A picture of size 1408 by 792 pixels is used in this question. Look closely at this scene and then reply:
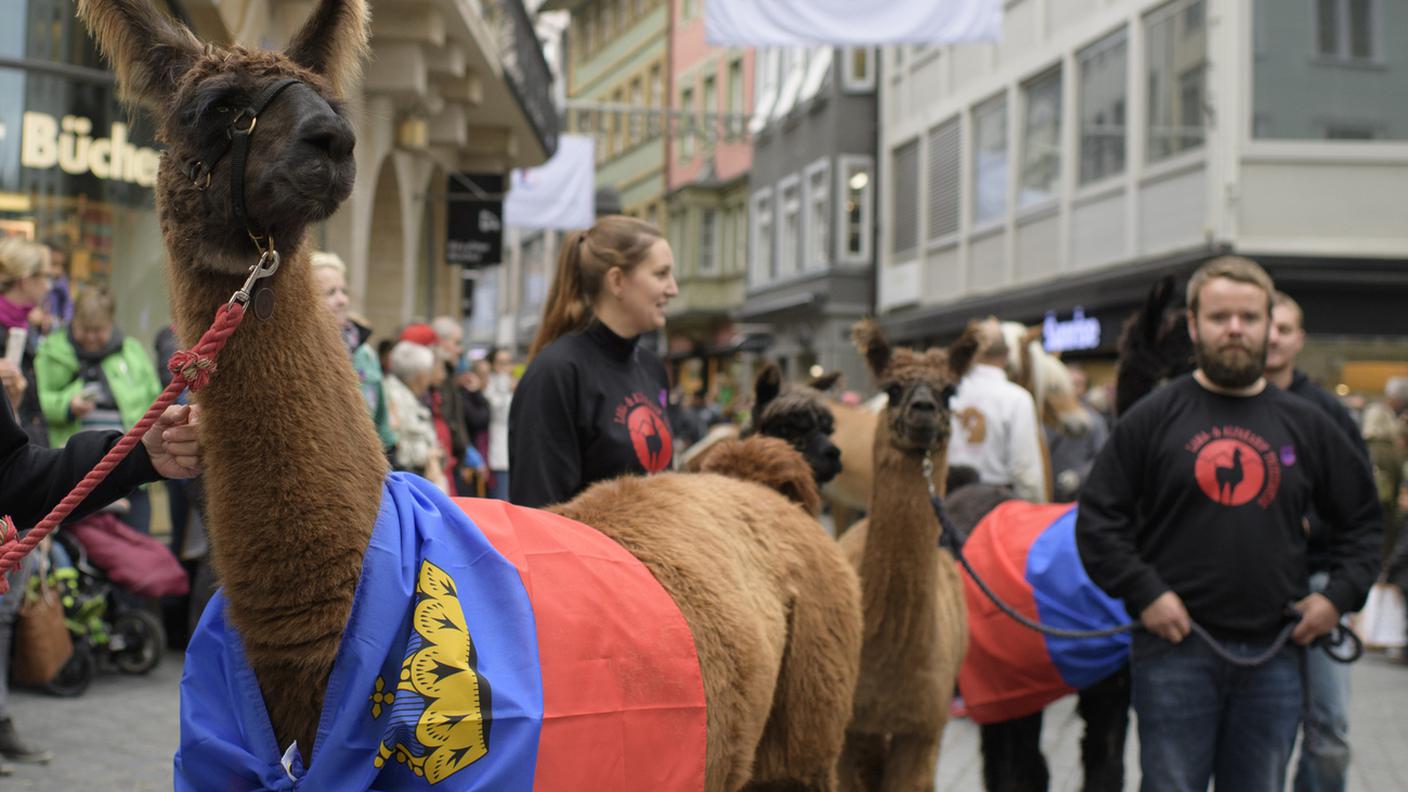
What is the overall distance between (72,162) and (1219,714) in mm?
9228

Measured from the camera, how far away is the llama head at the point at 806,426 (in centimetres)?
529

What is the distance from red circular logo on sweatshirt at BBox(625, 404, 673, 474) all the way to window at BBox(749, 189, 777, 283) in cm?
3393

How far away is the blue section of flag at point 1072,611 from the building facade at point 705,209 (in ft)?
115

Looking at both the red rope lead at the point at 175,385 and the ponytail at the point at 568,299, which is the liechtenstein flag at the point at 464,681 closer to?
the red rope lead at the point at 175,385

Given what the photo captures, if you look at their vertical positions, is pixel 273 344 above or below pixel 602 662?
above

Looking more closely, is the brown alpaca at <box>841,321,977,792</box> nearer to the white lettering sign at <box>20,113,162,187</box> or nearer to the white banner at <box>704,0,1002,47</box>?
the white banner at <box>704,0,1002,47</box>

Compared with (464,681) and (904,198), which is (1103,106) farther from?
(464,681)

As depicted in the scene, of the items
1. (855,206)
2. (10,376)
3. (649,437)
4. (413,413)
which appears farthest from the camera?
(855,206)

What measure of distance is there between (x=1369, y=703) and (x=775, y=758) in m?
6.03

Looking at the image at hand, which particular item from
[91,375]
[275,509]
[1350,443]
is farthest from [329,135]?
[91,375]

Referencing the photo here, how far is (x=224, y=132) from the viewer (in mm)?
2361

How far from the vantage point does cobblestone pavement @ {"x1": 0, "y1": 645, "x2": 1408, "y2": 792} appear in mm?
5801

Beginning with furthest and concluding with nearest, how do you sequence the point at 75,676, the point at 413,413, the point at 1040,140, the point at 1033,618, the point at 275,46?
the point at 1040,140
the point at 413,413
the point at 75,676
the point at 275,46
the point at 1033,618

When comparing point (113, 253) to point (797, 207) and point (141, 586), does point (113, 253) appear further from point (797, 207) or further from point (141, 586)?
point (797, 207)
